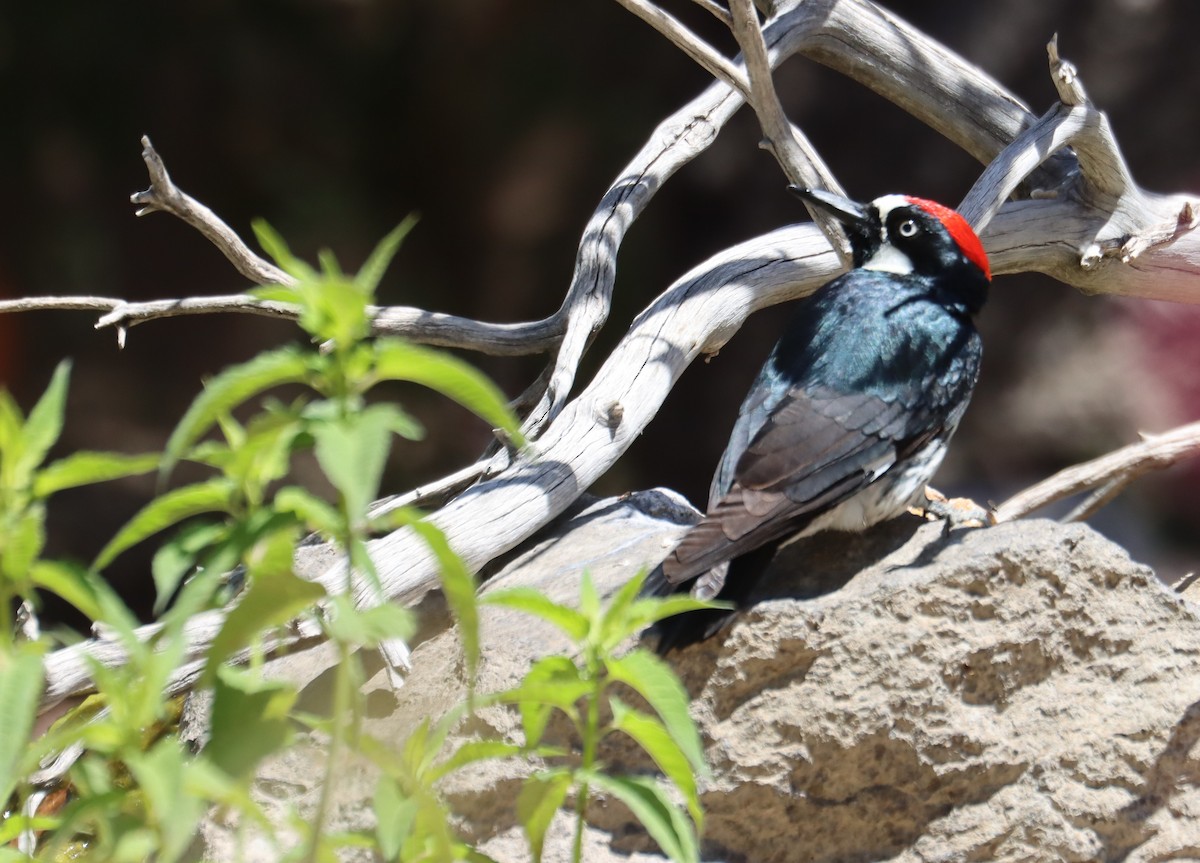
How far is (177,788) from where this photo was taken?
1.02 meters

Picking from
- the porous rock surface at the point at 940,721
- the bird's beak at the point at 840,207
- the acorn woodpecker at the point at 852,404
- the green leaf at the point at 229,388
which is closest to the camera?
the green leaf at the point at 229,388

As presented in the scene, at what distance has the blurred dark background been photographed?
621 centimetres

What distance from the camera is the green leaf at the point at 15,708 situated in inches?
40.9

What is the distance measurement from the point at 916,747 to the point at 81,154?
534cm

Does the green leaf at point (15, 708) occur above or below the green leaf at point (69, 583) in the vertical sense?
below

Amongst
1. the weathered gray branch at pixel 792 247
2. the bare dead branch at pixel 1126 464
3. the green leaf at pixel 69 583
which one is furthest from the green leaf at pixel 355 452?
the bare dead branch at pixel 1126 464

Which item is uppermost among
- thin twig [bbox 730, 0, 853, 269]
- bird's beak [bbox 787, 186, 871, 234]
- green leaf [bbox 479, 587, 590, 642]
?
thin twig [bbox 730, 0, 853, 269]

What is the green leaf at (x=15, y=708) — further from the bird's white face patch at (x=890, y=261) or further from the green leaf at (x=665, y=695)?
the bird's white face patch at (x=890, y=261)

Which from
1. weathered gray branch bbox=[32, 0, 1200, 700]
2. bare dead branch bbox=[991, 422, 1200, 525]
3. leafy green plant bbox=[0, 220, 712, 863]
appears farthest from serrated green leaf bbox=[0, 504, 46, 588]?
bare dead branch bbox=[991, 422, 1200, 525]

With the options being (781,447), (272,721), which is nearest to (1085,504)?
(781,447)

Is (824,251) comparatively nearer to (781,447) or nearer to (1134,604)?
(781,447)

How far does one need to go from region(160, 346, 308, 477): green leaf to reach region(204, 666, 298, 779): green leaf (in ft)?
0.71

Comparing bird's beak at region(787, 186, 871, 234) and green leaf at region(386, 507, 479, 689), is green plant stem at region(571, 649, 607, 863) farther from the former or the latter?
bird's beak at region(787, 186, 871, 234)

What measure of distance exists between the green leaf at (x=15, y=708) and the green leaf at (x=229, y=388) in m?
0.20
